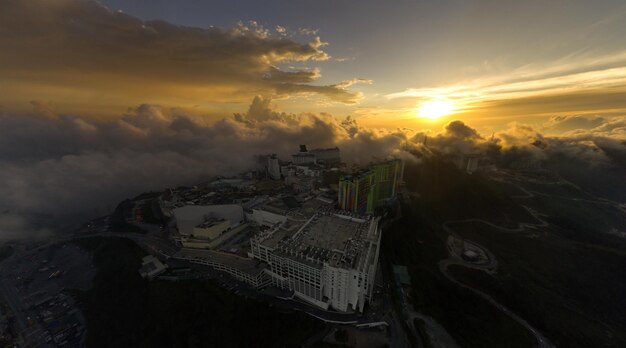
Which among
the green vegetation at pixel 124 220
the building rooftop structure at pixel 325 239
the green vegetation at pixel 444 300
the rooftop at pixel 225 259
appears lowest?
the green vegetation at pixel 444 300

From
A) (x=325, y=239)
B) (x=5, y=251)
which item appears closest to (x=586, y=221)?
(x=325, y=239)

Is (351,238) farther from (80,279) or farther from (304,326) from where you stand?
(80,279)

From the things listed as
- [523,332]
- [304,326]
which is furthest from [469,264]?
[304,326]

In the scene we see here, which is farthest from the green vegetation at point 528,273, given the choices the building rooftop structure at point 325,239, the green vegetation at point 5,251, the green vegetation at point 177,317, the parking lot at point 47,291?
the green vegetation at point 5,251

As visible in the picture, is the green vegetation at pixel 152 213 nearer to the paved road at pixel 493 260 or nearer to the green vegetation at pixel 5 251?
the green vegetation at pixel 5 251

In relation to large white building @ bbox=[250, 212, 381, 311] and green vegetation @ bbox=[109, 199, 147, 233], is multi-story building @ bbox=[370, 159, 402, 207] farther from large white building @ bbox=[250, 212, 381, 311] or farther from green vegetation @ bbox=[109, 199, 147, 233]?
green vegetation @ bbox=[109, 199, 147, 233]

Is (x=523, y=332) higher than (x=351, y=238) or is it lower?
lower
